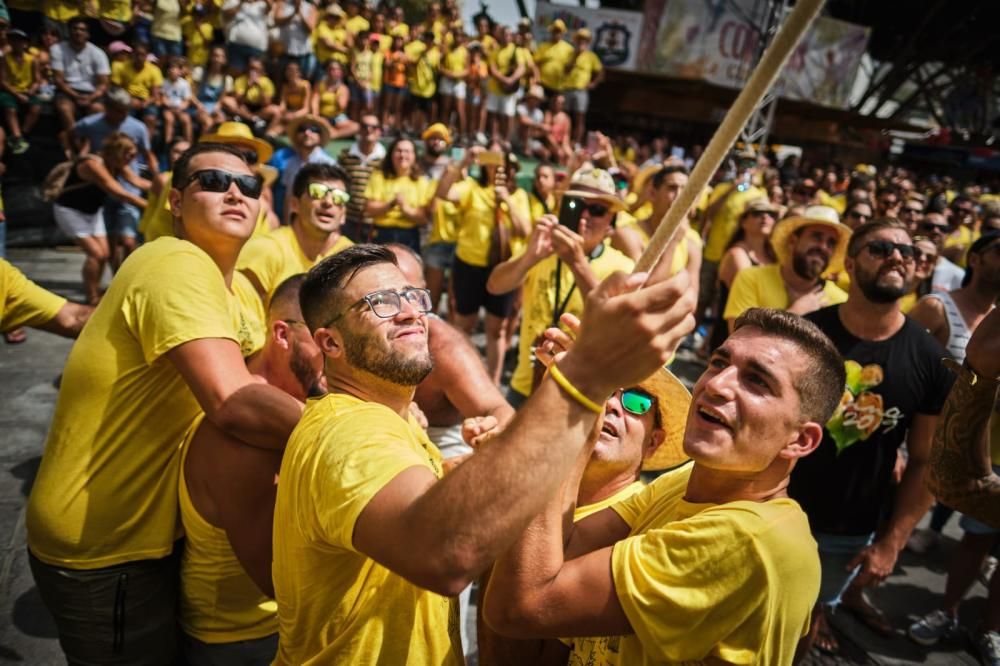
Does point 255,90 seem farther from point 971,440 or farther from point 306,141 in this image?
point 971,440

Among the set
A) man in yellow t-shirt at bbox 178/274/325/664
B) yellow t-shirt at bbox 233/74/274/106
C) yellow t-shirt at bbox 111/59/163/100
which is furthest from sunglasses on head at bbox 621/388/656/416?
yellow t-shirt at bbox 111/59/163/100

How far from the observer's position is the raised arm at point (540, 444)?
3.17 ft

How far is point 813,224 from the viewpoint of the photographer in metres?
4.11

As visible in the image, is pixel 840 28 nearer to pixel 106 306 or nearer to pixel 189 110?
pixel 189 110

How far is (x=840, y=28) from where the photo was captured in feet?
61.8

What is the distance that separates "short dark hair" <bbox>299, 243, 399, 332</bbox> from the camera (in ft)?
5.76

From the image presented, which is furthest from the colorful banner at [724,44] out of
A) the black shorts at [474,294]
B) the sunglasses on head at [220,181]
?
the sunglasses on head at [220,181]

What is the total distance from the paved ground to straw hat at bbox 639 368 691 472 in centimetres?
210

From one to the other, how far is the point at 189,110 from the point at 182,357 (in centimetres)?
1031

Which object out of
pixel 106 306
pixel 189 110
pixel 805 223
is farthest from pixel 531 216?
pixel 189 110

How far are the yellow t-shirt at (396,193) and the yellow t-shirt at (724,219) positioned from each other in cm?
356

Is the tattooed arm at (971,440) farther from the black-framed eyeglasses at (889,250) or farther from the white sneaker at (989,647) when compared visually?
the white sneaker at (989,647)

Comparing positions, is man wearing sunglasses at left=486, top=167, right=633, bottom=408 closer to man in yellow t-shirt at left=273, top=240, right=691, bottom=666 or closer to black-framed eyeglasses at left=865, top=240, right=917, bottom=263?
black-framed eyeglasses at left=865, top=240, right=917, bottom=263

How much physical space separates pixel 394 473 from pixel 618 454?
961 mm
